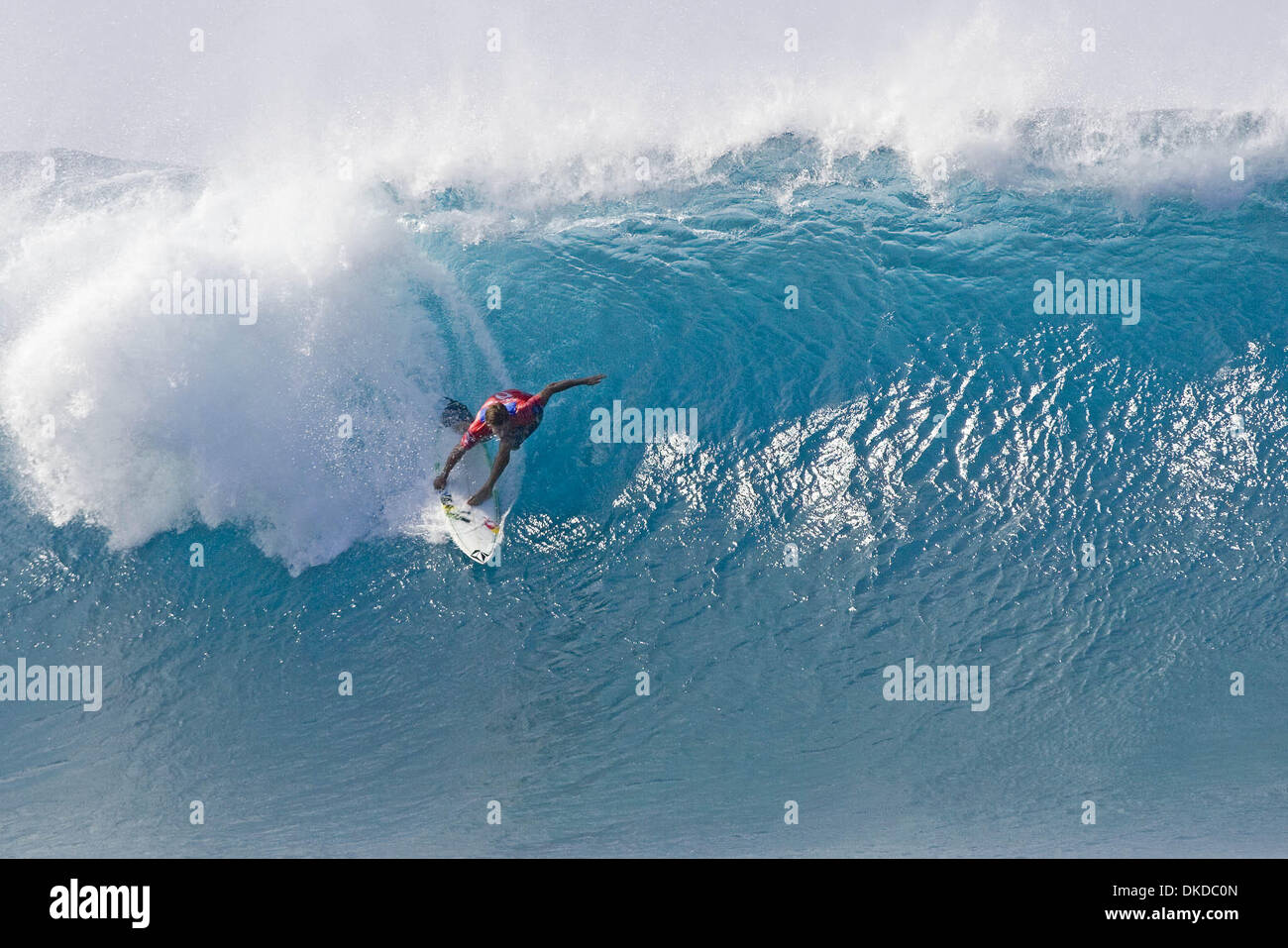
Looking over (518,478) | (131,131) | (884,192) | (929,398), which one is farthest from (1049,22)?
(131,131)

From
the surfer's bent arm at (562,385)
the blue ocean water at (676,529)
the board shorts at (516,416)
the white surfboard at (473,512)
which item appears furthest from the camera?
the white surfboard at (473,512)

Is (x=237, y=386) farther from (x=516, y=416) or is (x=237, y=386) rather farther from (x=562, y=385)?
(x=562, y=385)

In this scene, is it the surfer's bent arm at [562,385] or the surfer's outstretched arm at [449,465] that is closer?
the surfer's bent arm at [562,385]

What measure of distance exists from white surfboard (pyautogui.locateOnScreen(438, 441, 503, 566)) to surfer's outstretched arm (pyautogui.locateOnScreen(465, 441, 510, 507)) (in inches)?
6.3

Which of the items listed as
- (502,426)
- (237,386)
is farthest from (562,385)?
(237,386)

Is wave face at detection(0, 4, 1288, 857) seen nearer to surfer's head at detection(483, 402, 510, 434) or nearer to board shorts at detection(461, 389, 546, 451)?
board shorts at detection(461, 389, 546, 451)

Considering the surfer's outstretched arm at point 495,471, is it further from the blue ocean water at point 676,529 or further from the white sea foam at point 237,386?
the white sea foam at point 237,386

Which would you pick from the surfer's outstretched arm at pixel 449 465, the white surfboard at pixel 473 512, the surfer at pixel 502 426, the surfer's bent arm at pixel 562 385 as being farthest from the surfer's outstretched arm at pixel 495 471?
the surfer's bent arm at pixel 562 385

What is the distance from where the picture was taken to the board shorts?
9.36 m

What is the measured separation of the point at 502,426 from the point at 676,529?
189 cm

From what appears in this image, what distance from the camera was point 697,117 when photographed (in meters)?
13.1

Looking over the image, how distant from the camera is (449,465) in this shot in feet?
31.0

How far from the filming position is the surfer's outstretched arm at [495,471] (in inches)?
370

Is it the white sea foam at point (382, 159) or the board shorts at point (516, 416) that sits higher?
the white sea foam at point (382, 159)
